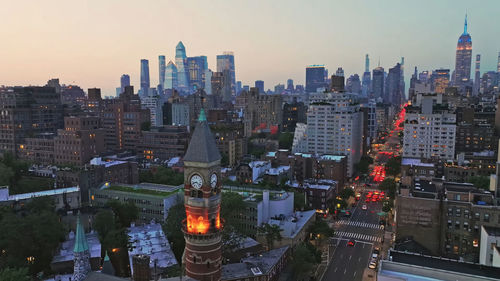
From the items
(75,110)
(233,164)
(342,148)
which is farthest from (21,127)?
(342,148)

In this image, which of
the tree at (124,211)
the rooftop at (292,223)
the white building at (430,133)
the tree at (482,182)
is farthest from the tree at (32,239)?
the white building at (430,133)

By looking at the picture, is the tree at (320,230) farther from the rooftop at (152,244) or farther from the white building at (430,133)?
the white building at (430,133)

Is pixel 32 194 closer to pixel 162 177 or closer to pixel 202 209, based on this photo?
pixel 162 177

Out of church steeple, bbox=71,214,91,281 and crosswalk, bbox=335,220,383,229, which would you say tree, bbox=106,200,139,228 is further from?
crosswalk, bbox=335,220,383,229

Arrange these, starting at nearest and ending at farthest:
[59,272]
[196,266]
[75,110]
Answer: [196,266] → [59,272] → [75,110]

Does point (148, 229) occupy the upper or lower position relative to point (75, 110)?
lower

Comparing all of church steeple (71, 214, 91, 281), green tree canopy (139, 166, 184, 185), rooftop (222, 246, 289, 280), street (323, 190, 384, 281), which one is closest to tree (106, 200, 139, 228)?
green tree canopy (139, 166, 184, 185)

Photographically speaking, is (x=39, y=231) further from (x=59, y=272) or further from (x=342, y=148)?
(x=342, y=148)
